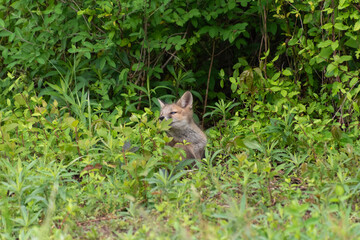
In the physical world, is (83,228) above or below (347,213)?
below

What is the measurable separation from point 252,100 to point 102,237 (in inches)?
149

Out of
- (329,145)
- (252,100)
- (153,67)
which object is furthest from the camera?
(153,67)

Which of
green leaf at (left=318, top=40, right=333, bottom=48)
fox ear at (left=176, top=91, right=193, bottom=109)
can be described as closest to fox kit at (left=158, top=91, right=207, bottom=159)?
fox ear at (left=176, top=91, right=193, bottom=109)

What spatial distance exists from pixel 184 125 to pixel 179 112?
0.68ft

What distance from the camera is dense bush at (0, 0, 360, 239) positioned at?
15.8 feet

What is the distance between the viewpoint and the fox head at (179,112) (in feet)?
25.2

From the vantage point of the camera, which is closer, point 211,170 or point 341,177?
point 341,177

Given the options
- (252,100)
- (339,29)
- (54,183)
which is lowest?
(252,100)

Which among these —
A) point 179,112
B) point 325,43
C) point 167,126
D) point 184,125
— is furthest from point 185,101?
point 325,43

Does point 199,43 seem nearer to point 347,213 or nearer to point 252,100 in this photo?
point 252,100

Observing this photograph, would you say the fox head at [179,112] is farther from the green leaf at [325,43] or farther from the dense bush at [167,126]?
the green leaf at [325,43]

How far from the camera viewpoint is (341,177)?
5.07m

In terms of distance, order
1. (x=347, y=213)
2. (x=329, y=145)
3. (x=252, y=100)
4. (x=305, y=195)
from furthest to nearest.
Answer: (x=252, y=100)
(x=329, y=145)
(x=305, y=195)
(x=347, y=213)

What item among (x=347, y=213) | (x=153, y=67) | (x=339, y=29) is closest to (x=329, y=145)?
(x=339, y=29)
